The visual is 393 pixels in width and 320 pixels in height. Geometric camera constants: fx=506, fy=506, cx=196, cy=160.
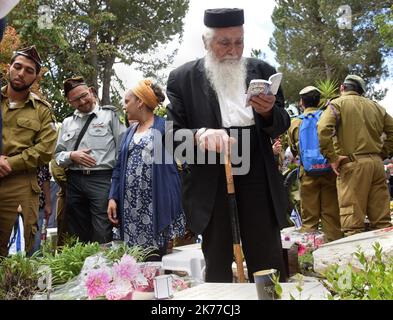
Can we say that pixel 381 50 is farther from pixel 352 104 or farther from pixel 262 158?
pixel 262 158

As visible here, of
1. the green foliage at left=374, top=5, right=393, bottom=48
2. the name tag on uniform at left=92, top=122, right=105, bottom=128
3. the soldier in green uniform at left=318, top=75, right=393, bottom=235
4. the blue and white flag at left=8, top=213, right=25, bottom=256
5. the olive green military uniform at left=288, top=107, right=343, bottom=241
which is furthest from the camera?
the green foliage at left=374, top=5, right=393, bottom=48

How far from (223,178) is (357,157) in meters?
3.17

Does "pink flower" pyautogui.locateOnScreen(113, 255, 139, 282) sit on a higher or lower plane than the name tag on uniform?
lower

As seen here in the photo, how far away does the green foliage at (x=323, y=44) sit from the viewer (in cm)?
2605

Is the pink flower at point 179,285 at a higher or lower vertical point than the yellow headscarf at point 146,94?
lower

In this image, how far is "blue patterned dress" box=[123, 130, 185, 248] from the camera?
13.0 ft

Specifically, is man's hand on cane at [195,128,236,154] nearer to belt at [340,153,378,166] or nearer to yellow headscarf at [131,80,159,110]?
yellow headscarf at [131,80,159,110]

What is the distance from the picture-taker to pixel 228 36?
8.46 feet

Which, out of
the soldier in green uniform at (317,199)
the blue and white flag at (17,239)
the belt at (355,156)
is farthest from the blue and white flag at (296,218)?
the blue and white flag at (17,239)

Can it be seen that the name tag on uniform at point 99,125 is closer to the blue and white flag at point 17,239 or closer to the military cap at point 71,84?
the military cap at point 71,84

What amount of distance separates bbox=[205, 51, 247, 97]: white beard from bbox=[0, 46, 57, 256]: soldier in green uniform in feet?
5.89

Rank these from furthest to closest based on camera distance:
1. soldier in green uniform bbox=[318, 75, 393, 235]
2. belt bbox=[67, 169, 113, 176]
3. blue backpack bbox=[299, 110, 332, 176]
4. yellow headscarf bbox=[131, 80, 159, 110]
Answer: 1. blue backpack bbox=[299, 110, 332, 176]
2. soldier in green uniform bbox=[318, 75, 393, 235]
3. belt bbox=[67, 169, 113, 176]
4. yellow headscarf bbox=[131, 80, 159, 110]

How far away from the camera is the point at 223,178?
2555mm

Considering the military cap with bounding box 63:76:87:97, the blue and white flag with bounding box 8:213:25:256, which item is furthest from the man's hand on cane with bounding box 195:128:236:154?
the military cap with bounding box 63:76:87:97
